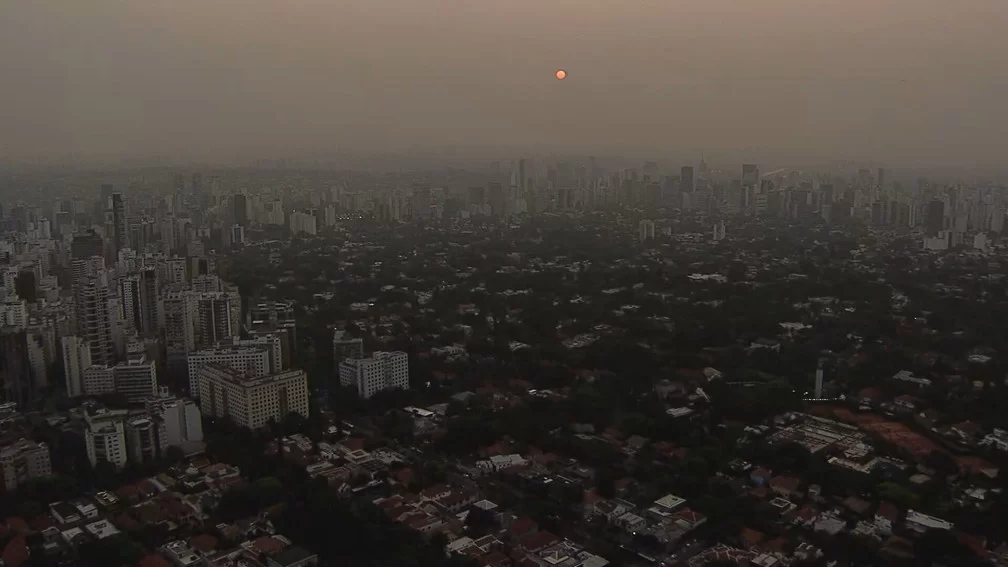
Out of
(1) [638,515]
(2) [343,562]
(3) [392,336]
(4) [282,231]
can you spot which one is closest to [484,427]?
(1) [638,515]

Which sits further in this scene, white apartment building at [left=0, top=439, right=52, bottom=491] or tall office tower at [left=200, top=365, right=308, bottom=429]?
tall office tower at [left=200, top=365, right=308, bottom=429]

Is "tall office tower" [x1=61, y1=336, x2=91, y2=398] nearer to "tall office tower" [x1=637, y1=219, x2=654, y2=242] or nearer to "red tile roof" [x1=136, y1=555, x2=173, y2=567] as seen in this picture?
"red tile roof" [x1=136, y1=555, x2=173, y2=567]

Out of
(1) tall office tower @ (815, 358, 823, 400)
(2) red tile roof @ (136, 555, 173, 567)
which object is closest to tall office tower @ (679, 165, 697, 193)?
(1) tall office tower @ (815, 358, 823, 400)

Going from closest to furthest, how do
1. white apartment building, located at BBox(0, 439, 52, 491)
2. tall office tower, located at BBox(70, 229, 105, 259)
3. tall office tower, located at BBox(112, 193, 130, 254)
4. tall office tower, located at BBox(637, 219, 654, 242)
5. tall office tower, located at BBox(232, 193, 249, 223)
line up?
1. white apartment building, located at BBox(0, 439, 52, 491)
2. tall office tower, located at BBox(70, 229, 105, 259)
3. tall office tower, located at BBox(112, 193, 130, 254)
4. tall office tower, located at BBox(232, 193, 249, 223)
5. tall office tower, located at BBox(637, 219, 654, 242)

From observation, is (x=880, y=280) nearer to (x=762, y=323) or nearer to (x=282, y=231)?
(x=762, y=323)

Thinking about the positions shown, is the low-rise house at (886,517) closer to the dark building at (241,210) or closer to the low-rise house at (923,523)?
the low-rise house at (923,523)

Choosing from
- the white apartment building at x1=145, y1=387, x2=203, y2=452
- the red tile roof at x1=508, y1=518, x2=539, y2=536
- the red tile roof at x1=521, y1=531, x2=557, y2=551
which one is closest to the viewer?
→ the red tile roof at x1=521, y1=531, x2=557, y2=551

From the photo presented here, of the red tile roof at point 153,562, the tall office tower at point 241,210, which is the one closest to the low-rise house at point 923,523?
the red tile roof at point 153,562
